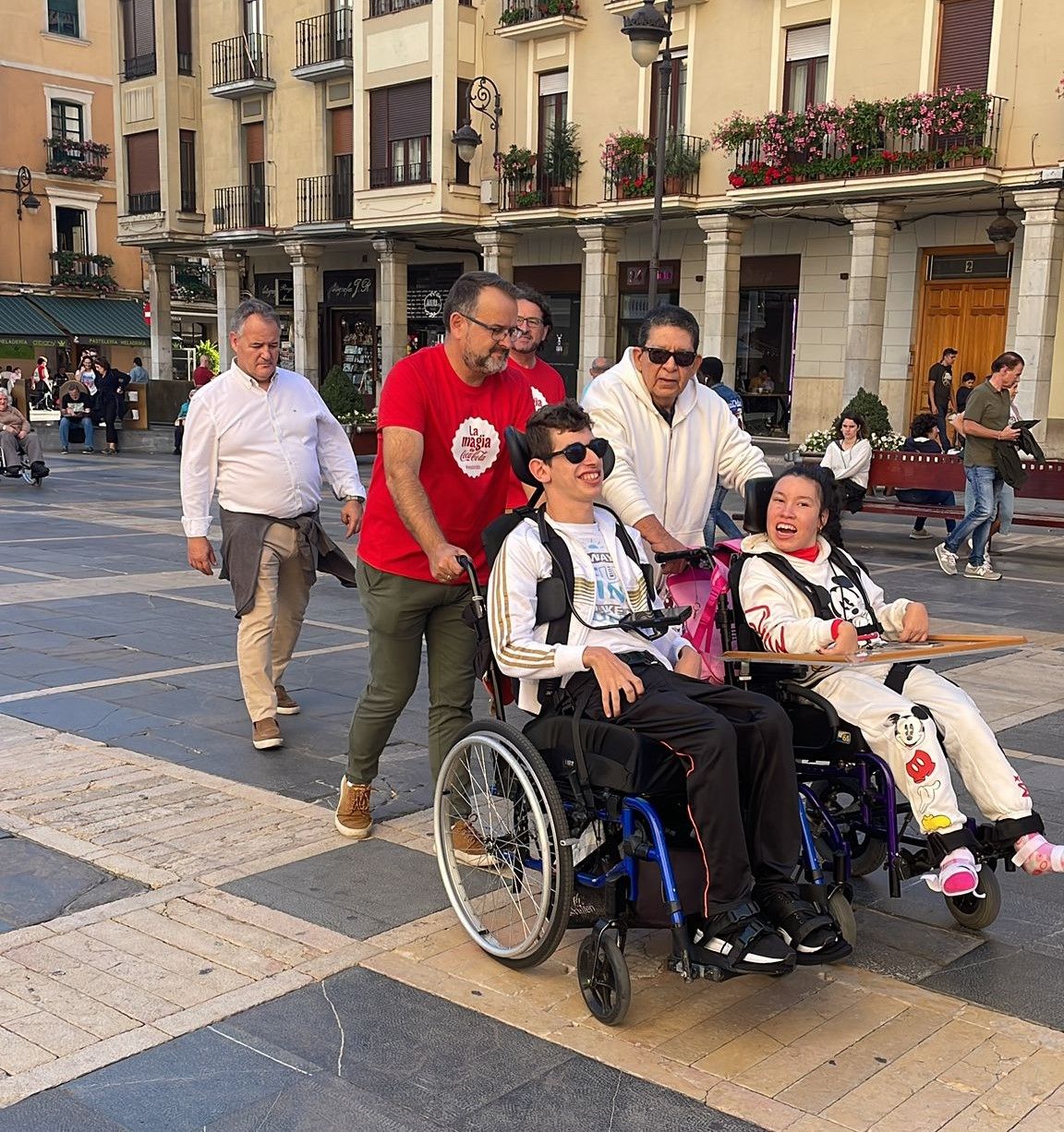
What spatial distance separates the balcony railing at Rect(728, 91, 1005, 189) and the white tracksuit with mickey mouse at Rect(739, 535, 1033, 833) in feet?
61.7

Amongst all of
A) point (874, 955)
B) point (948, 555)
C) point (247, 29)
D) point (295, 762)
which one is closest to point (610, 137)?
point (247, 29)

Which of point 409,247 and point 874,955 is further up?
point 409,247

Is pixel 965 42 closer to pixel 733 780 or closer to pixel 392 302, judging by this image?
pixel 392 302

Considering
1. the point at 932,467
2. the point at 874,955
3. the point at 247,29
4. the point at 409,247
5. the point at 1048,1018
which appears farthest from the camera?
the point at 247,29

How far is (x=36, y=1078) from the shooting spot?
3.12 m

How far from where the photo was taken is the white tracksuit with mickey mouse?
12.4ft

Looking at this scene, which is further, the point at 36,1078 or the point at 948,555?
the point at 948,555

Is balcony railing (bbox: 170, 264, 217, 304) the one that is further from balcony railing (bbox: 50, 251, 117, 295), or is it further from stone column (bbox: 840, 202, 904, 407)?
stone column (bbox: 840, 202, 904, 407)

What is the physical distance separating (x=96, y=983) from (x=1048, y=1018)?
2589 mm

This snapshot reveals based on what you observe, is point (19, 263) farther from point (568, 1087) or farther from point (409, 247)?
point (568, 1087)

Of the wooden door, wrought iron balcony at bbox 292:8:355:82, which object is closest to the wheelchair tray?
the wooden door

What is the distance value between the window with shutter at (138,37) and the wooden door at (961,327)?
2331 cm

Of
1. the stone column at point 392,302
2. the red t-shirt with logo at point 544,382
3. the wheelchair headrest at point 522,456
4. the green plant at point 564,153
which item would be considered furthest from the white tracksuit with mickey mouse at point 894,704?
the stone column at point 392,302

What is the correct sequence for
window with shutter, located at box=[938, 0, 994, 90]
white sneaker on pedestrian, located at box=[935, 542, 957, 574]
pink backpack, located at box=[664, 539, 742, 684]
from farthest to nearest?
window with shutter, located at box=[938, 0, 994, 90] → white sneaker on pedestrian, located at box=[935, 542, 957, 574] → pink backpack, located at box=[664, 539, 742, 684]
